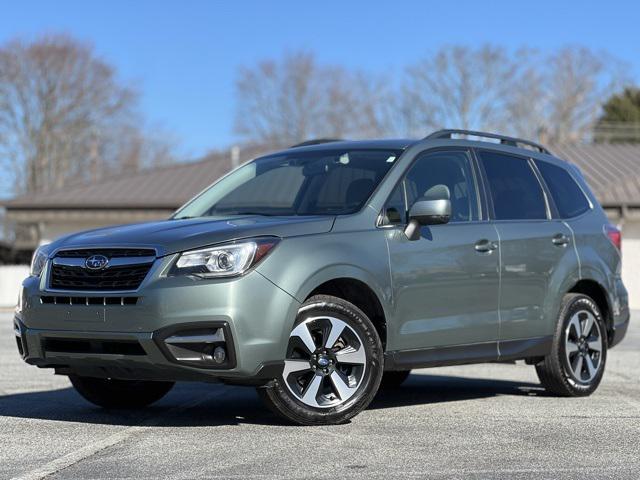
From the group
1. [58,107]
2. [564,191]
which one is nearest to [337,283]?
[564,191]

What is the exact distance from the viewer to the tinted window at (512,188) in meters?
8.80

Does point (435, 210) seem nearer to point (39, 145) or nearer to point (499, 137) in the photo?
point (499, 137)

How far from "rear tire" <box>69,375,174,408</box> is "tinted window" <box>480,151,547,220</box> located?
2750mm

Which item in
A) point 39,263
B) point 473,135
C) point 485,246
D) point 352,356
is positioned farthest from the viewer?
point 473,135

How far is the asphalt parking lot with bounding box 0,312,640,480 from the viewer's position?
573 cm

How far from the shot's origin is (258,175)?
29.1 ft

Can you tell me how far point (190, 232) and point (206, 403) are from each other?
6.69ft

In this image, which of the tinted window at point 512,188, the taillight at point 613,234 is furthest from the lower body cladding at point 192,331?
the taillight at point 613,234

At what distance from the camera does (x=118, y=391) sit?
8.23 m

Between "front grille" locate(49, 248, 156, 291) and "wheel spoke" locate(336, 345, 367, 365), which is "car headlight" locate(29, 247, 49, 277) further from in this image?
"wheel spoke" locate(336, 345, 367, 365)

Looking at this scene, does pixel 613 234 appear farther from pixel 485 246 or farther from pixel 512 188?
pixel 485 246

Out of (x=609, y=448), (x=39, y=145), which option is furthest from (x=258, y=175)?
(x=39, y=145)

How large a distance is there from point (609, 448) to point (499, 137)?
3357 millimetres

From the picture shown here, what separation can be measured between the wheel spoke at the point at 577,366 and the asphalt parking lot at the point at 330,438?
0.20 meters
